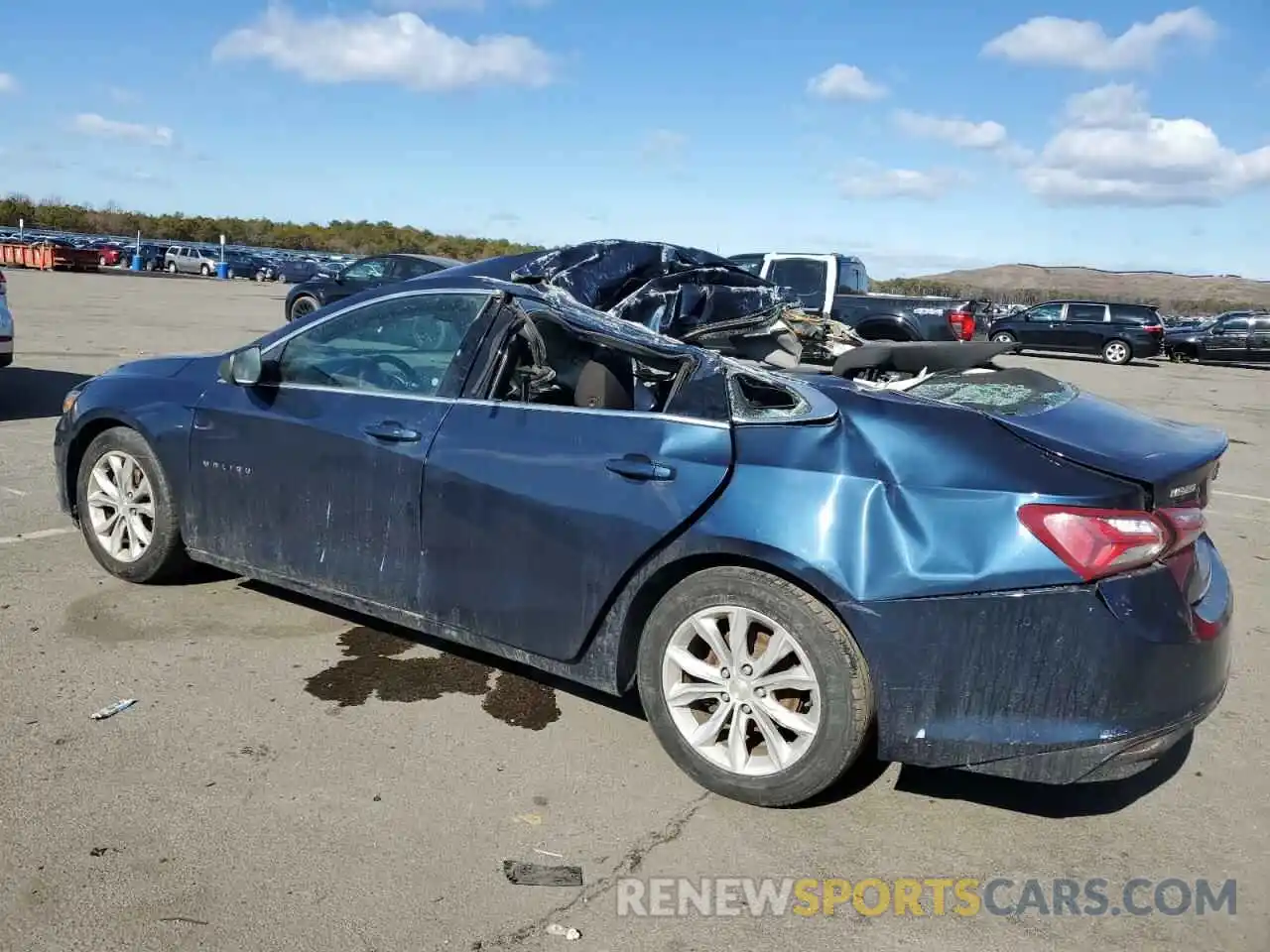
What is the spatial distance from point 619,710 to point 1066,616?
1.77 metres

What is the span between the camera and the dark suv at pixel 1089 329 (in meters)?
28.9

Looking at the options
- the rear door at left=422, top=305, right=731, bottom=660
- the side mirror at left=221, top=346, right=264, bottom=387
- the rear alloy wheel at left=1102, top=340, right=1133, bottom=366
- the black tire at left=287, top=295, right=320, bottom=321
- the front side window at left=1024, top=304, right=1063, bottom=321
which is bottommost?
the rear door at left=422, top=305, right=731, bottom=660

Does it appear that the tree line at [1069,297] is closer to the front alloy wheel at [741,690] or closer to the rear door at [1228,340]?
the rear door at [1228,340]

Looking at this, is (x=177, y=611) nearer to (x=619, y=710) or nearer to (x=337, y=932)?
(x=619, y=710)

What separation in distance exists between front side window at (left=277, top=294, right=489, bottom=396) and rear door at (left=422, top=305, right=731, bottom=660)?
0.35 m

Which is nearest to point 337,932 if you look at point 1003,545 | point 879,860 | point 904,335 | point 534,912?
point 534,912

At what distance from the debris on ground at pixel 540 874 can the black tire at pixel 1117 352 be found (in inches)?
1163

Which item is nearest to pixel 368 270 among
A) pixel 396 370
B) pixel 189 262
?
pixel 396 370

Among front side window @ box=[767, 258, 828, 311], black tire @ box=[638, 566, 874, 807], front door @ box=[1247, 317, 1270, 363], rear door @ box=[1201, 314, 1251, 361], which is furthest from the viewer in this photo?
rear door @ box=[1201, 314, 1251, 361]

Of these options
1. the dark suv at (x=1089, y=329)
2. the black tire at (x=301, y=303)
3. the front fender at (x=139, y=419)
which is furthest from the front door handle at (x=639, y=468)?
the dark suv at (x=1089, y=329)

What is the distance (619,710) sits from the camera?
13.3 feet

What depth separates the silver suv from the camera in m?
55.6

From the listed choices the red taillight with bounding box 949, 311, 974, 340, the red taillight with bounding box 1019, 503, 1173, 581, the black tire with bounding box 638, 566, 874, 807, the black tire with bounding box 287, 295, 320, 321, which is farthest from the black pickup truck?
the red taillight with bounding box 1019, 503, 1173, 581

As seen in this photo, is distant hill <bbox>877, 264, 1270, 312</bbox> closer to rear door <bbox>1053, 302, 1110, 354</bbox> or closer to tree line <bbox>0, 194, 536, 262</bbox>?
tree line <bbox>0, 194, 536, 262</bbox>
